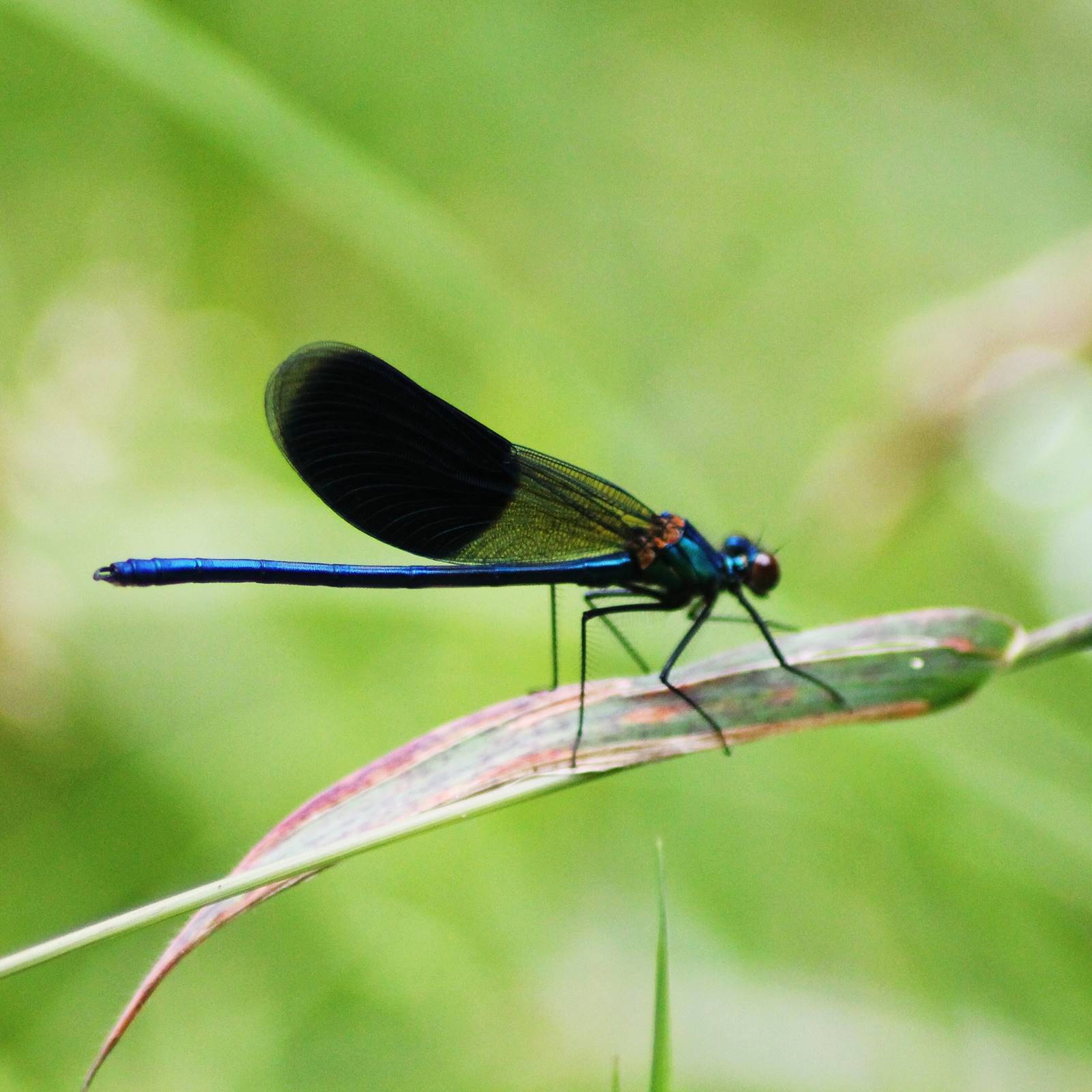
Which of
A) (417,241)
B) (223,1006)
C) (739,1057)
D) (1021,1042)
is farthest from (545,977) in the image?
(417,241)

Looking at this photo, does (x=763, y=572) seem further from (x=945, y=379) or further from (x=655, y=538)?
(x=945, y=379)

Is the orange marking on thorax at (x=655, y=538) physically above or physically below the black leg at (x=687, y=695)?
above

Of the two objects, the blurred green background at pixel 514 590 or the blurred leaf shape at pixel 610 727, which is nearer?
the blurred leaf shape at pixel 610 727

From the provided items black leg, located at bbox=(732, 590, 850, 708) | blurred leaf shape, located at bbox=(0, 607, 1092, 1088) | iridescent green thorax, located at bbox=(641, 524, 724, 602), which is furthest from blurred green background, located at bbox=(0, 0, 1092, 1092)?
blurred leaf shape, located at bbox=(0, 607, 1092, 1088)

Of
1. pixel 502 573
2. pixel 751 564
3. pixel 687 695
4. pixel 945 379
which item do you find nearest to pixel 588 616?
pixel 502 573

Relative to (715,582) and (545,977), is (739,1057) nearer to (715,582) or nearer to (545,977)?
(545,977)

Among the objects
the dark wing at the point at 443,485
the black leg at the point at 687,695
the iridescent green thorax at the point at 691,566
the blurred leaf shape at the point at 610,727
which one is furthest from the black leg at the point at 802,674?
the dark wing at the point at 443,485

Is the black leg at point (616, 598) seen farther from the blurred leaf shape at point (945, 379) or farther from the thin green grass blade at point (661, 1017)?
the thin green grass blade at point (661, 1017)
